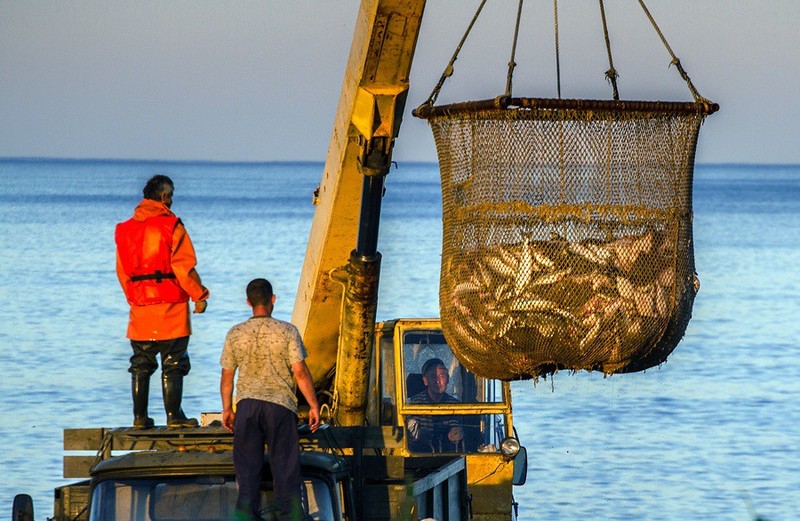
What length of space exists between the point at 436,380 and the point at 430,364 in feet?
0.45

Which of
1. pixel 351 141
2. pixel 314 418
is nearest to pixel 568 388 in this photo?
pixel 351 141

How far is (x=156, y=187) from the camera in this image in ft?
35.6

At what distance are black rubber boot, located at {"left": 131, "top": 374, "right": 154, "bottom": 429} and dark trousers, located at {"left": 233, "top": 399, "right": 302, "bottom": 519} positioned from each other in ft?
4.51

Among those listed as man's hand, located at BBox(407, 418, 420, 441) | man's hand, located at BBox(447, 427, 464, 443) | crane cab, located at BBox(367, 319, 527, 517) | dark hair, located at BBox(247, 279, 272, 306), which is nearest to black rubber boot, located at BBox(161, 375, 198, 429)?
dark hair, located at BBox(247, 279, 272, 306)

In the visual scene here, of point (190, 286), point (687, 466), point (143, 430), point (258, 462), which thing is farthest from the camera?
point (687, 466)

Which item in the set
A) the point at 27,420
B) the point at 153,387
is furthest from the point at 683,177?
the point at 153,387

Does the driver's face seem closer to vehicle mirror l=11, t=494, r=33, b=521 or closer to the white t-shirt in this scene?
the white t-shirt

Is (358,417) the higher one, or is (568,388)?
(568,388)

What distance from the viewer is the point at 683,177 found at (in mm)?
9984

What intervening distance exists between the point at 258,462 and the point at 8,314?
30.7 metres

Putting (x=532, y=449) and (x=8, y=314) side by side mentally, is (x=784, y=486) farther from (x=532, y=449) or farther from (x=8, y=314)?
(x=8, y=314)

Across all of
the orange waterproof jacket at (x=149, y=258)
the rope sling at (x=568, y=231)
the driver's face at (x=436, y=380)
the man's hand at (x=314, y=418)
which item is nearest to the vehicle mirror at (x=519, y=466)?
the driver's face at (x=436, y=380)

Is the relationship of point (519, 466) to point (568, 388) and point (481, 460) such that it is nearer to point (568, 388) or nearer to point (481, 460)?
point (481, 460)

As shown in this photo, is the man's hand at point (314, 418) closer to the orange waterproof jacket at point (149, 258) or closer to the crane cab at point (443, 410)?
the orange waterproof jacket at point (149, 258)
